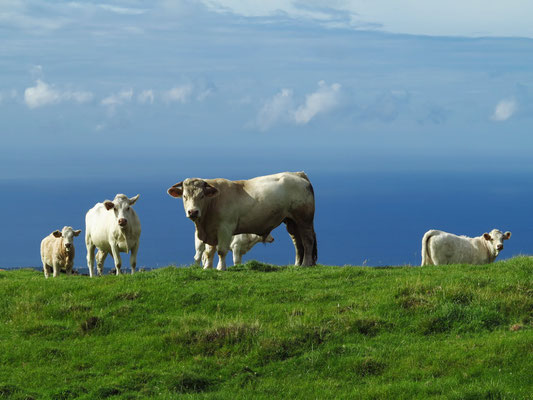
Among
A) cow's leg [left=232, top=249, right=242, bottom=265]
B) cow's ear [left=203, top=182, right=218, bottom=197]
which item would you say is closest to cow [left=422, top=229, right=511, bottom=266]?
cow's leg [left=232, top=249, right=242, bottom=265]

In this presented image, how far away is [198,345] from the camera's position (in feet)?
A: 44.9

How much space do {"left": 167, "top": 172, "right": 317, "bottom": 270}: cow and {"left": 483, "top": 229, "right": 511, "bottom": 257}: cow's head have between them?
8111 mm

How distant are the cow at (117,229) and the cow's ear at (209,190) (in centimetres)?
303

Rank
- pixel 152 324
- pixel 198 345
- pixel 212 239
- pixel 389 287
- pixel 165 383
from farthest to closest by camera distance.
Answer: pixel 212 239
pixel 389 287
pixel 152 324
pixel 198 345
pixel 165 383

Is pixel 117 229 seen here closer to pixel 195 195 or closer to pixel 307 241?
pixel 195 195

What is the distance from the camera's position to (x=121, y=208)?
22453 mm

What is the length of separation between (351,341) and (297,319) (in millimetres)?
1197

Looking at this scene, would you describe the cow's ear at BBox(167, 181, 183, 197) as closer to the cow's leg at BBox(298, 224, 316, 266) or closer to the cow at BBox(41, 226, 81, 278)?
the cow's leg at BBox(298, 224, 316, 266)

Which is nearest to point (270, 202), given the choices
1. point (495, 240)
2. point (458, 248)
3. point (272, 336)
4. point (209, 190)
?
point (209, 190)

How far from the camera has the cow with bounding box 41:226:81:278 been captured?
26.5 m

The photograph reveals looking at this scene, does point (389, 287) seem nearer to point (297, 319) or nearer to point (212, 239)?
point (297, 319)

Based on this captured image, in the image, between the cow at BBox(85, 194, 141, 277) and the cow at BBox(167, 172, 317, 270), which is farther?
the cow at BBox(85, 194, 141, 277)

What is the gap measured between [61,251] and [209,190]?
880cm

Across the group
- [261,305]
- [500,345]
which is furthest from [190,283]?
[500,345]
